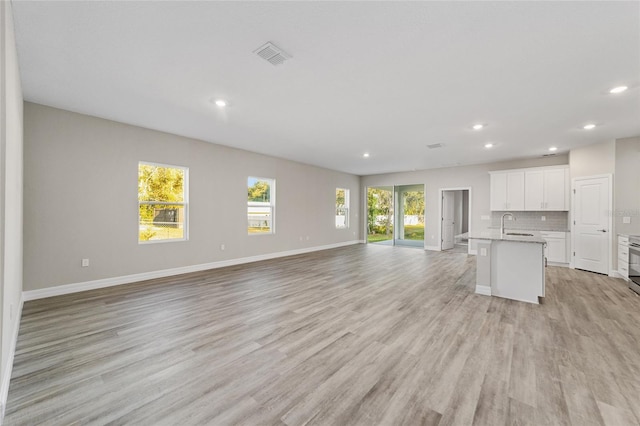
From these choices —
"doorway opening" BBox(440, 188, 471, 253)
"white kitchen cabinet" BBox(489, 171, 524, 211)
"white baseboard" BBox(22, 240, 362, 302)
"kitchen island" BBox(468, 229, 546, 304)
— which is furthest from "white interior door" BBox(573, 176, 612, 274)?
"white baseboard" BBox(22, 240, 362, 302)

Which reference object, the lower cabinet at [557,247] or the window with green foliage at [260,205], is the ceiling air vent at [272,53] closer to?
the window with green foliage at [260,205]

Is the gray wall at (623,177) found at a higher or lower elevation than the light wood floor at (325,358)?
higher

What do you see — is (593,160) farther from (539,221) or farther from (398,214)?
(398,214)

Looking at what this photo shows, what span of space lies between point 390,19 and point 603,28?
172 centimetres

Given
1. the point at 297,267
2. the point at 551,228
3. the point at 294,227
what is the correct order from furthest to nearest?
the point at 294,227
the point at 551,228
the point at 297,267

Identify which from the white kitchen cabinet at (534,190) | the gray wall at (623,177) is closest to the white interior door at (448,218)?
the white kitchen cabinet at (534,190)

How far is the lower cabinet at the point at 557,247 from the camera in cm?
616

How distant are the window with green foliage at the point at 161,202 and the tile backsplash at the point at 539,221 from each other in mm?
8198

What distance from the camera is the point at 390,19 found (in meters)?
2.03

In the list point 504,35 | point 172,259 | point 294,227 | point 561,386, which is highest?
point 504,35

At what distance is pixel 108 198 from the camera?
4.39m

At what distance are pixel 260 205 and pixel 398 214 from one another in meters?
6.68

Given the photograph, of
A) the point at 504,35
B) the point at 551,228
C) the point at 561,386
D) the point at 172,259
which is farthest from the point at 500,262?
the point at 172,259

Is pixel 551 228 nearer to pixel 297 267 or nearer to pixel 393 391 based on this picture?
pixel 297 267
